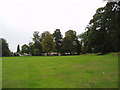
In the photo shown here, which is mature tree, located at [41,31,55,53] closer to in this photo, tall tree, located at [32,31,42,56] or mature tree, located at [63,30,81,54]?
tall tree, located at [32,31,42,56]

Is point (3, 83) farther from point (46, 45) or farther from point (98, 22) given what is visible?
point (46, 45)

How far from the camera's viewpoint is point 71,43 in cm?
6688

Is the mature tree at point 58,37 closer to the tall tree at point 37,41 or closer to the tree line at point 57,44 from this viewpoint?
the tree line at point 57,44

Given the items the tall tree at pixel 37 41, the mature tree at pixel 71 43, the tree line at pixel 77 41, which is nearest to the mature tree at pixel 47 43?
the tree line at pixel 77 41

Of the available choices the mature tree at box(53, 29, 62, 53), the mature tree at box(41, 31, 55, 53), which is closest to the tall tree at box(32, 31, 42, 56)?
the mature tree at box(41, 31, 55, 53)

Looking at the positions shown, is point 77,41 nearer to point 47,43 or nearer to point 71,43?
point 71,43

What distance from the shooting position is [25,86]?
250 inches

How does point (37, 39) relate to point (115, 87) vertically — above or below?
above

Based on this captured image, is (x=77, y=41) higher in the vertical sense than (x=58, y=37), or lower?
lower

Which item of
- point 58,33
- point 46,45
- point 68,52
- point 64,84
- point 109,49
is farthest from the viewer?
point 58,33

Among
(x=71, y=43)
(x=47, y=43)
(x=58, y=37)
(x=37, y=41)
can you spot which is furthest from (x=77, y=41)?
(x=37, y=41)

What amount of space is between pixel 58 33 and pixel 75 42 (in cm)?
929

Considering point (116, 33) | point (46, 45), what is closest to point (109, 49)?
point (116, 33)

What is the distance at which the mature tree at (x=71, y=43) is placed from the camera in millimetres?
66562
